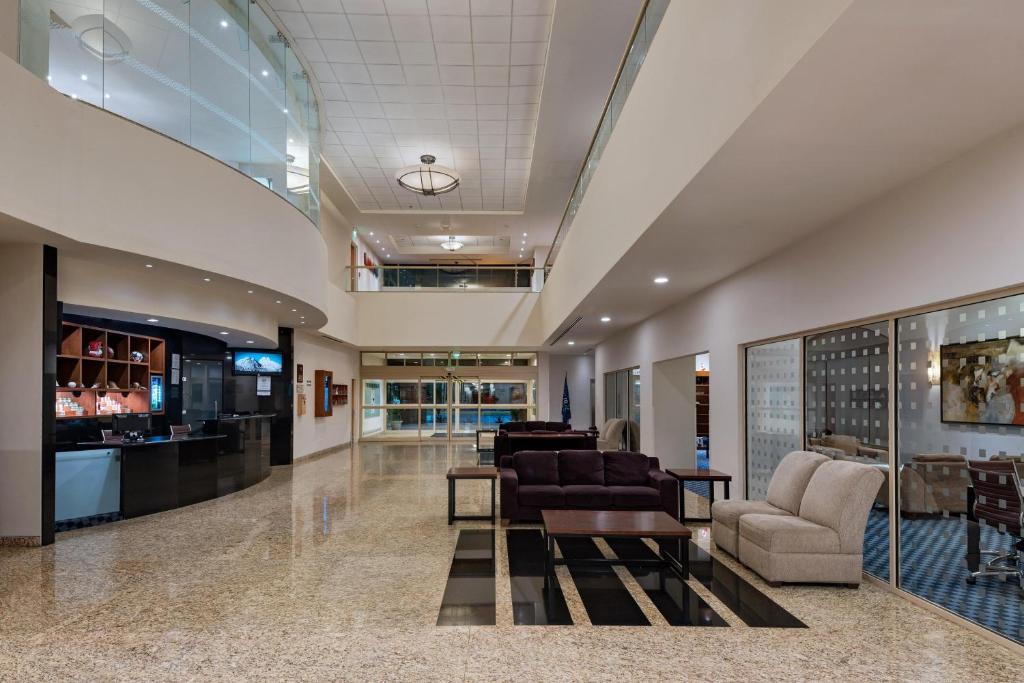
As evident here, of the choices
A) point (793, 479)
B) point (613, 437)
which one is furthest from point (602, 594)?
point (613, 437)

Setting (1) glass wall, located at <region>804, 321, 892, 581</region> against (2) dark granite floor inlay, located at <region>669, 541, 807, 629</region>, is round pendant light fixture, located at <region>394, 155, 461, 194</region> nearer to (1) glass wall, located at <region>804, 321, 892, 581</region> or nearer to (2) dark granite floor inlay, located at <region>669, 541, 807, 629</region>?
(1) glass wall, located at <region>804, 321, 892, 581</region>

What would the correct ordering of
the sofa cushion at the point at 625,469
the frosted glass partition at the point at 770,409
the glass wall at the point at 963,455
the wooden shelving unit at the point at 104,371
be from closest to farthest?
the glass wall at the point at 963,455 → the frosted glass partition at the point at 770,409 → the sofa cushion at the point at 625,469 → the wooden shelving unit at the point at 104,371

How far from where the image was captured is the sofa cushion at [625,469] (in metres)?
7.61

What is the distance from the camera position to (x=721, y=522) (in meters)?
5.86

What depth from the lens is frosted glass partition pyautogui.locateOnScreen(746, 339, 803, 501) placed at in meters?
6.56

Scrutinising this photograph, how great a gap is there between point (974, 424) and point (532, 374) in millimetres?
15595

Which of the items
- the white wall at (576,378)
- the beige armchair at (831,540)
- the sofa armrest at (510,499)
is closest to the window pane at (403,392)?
the white wall at (576,378)

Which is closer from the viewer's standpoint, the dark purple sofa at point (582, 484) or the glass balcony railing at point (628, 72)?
the glass balcony railing at point (628, 72)

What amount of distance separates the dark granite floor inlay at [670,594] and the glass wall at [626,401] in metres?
6.94

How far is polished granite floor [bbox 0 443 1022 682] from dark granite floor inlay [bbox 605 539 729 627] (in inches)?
3.2

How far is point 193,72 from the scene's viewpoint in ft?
24.4

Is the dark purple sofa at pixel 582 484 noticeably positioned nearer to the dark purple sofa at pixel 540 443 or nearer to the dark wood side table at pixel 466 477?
the dark wood side table at pixel 466 477

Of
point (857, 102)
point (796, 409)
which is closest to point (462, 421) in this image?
point (796, 409)

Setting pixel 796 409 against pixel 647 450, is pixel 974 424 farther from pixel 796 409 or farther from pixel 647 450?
pixel 647 450
